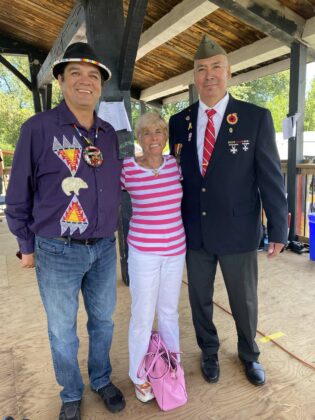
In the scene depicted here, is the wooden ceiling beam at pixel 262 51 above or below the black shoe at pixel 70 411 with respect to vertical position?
above

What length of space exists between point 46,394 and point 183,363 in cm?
82

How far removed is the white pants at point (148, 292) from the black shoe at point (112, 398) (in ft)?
0.38

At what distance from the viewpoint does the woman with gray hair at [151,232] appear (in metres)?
1.64

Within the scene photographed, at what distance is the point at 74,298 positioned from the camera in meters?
1.54

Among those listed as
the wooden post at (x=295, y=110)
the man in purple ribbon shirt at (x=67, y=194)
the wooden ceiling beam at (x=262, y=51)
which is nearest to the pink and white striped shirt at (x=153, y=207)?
the man in purple ribbon shirt at (x=67, y=194)

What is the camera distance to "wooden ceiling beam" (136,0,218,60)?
3.45 m

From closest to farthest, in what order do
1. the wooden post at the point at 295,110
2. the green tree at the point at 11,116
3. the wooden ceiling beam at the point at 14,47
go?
1. the wooden post at the point at 295,110
2. the wooden ceiling beam at the point at 14,47
3. the green tree at the point at 11,116

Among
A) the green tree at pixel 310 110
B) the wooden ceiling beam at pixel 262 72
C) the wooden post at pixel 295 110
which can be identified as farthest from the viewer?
the green tree at pixel 310 110

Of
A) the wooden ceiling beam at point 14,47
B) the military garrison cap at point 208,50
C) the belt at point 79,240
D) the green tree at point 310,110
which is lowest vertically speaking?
the belt at point 79,240

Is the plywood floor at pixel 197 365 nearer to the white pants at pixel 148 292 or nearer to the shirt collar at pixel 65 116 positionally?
the white pants at pixel 148 292

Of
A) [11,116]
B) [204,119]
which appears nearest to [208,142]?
[204,119]

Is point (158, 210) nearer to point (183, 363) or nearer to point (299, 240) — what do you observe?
point (183, 363)

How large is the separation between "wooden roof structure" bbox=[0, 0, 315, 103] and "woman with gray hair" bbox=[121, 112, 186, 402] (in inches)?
83.7

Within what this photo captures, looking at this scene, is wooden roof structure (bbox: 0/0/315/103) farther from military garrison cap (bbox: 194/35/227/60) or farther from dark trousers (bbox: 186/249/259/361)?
dark trousers (bbox: 186/249/259/361)
